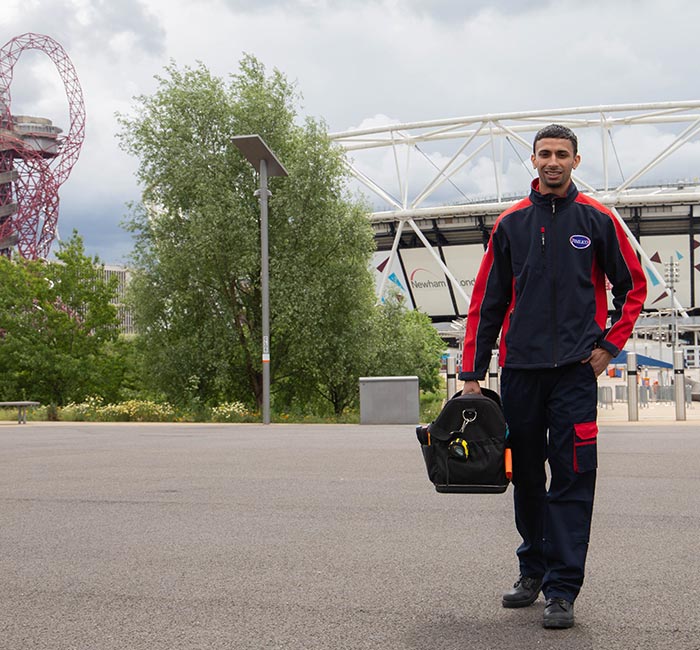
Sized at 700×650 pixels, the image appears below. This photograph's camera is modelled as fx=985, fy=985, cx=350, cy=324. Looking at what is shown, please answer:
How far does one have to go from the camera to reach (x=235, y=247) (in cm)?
2486

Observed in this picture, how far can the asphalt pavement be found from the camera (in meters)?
3.70

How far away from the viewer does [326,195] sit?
2566cm

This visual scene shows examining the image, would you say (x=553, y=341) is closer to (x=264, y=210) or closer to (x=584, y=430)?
(x=584, y=430)

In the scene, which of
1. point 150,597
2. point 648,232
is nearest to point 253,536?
point 150,597

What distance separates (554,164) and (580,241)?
0.34 metres

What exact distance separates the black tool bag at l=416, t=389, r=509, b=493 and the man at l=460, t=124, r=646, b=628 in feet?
0.22

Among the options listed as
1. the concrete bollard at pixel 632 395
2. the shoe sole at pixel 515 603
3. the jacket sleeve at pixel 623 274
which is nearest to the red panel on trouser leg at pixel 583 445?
the jacket sleeve at pixel 623 274

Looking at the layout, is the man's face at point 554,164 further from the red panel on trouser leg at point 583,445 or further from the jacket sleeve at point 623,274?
the red panel on trouser leg at point 583,445

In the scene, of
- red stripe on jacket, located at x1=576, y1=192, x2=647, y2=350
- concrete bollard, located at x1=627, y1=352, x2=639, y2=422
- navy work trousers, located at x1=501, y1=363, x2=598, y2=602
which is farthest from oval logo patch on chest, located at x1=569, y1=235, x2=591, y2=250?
concrete bollard, located at x1=627, y1=352, x2=639, y2=422

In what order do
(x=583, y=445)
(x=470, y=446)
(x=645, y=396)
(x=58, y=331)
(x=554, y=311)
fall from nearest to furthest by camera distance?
(x=583, y=445)
(x=554, y=311)
(x=470, y=446)
(x=58, y=331)
(x=645, y=396)

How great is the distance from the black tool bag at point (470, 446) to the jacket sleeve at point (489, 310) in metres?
0.13

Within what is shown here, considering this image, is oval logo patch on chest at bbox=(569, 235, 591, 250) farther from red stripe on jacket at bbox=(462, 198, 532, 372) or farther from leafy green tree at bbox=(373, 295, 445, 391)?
leafy green tree at bbox=(373, 295, 445, 391)

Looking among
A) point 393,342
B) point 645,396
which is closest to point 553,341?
point 393,342

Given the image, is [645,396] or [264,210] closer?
[264,210]
